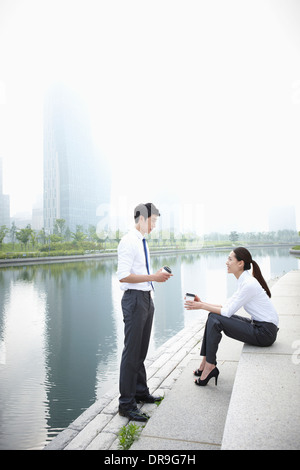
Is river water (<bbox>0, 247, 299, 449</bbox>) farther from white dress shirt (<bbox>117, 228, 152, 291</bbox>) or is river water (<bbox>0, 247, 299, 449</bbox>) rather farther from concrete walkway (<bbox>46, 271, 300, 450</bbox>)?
white dress shirt (<bbox>117, 228, 152, 291</bbox>)

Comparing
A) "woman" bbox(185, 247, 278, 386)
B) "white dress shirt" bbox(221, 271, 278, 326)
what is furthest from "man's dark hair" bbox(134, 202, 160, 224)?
"white dress shirt" bbox(221, 271, 278, 326)

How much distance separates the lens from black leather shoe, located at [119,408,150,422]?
2.76 metres

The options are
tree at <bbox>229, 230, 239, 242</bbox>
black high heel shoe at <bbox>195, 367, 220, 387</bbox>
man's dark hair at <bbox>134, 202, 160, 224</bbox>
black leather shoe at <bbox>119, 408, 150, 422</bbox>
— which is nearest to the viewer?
black leather shoe at <bbox>119, 408, 150, 422</bbox>

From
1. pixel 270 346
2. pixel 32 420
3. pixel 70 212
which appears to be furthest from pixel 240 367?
pixel 70 212

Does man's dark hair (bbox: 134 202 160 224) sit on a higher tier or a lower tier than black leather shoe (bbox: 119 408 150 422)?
higher

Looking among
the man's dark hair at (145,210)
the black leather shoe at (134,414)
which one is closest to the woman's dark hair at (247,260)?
the man's dark hair at (145,210)

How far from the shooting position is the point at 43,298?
11211 millimetres

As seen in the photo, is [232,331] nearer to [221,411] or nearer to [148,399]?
[221,411]

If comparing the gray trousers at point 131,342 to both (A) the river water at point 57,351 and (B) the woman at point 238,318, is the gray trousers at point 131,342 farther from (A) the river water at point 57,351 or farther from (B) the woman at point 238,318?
(A) the river water at point 57,351

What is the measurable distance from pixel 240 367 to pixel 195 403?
0.51 meters

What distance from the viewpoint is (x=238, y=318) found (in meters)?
3.39

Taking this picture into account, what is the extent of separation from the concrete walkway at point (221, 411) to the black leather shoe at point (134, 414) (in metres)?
0.05
